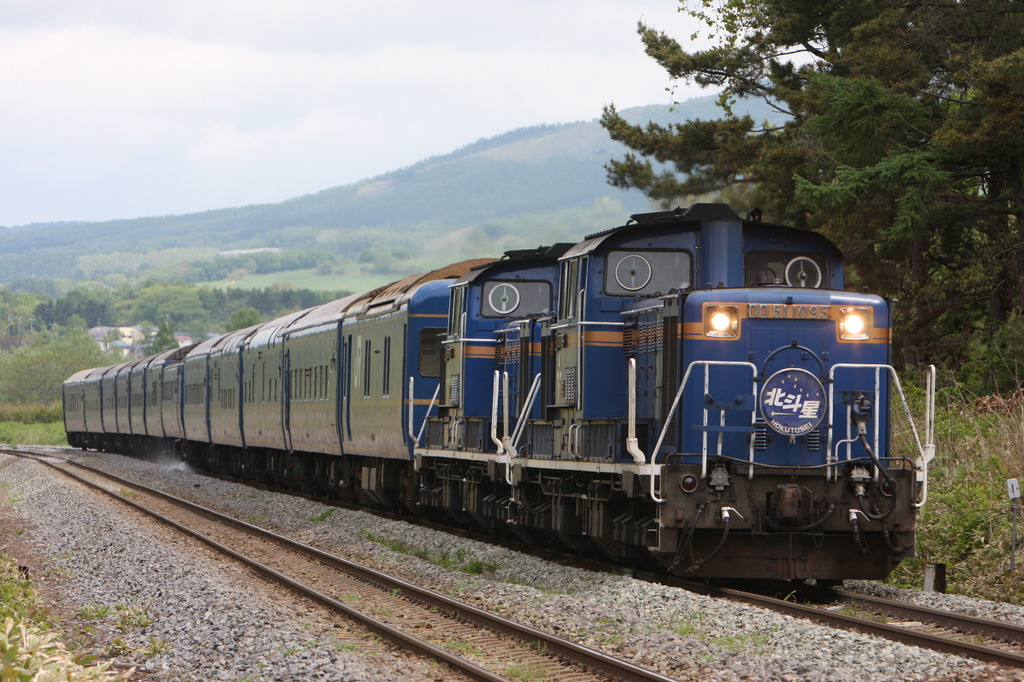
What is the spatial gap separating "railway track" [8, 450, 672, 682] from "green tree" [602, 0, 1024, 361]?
9.13m

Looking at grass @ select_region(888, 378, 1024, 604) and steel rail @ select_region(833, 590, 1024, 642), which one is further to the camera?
grass @ select_region(888, 378, 1024, 604)

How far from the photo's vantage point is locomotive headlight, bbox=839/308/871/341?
1070cm

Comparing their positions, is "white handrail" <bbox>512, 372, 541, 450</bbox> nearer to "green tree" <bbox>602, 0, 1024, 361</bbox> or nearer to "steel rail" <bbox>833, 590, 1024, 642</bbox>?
"steel rail" <bbox>833, 590, 1024, 642</bbox>

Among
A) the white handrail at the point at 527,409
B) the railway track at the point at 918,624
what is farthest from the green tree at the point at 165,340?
the railway track at the point at 918,624

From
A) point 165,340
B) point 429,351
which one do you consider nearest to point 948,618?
point 429,351

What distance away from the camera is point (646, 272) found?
11.7m

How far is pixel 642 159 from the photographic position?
27.2m

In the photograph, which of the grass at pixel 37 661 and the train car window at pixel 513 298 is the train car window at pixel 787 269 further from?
the grass at pixel 37 661

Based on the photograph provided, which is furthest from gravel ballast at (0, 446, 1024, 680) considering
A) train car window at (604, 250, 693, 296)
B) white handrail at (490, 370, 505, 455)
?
train car window at (604, 250, 693, 296)

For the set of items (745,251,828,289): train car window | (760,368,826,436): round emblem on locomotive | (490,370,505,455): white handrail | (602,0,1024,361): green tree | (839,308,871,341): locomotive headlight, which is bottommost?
(490,370,505,455): white handrail

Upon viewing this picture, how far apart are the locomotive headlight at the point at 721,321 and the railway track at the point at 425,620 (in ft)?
10.1

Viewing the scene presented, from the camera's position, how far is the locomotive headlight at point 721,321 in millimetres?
10578

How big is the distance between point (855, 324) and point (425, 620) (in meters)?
4.52

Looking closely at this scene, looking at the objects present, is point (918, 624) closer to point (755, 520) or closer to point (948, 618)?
point (948, 618)
